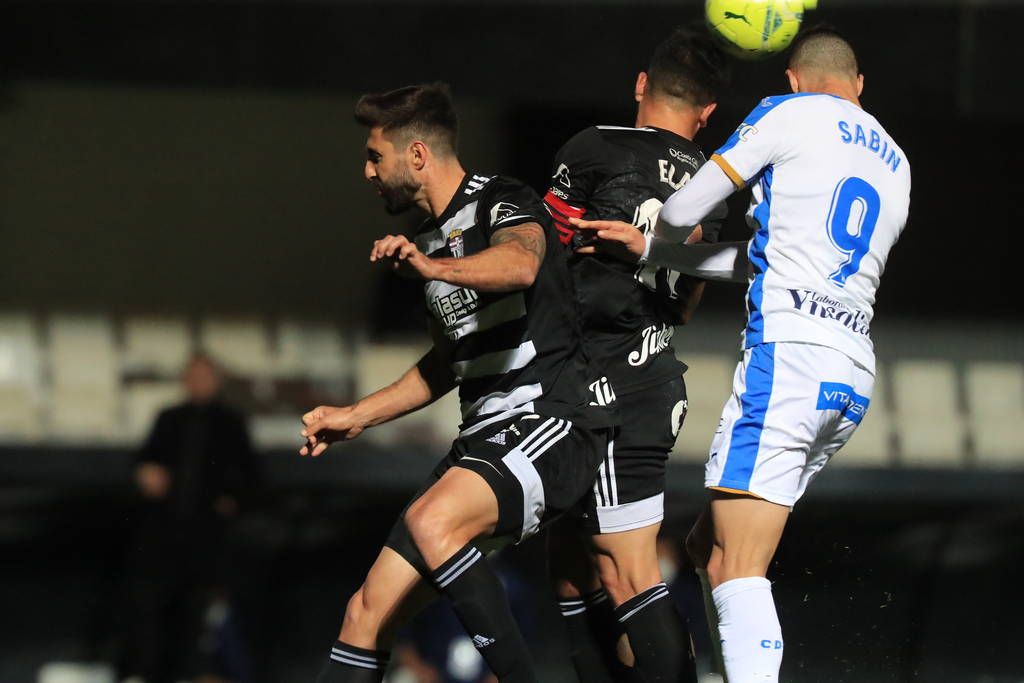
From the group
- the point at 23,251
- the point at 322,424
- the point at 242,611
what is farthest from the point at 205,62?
the point at 322,424

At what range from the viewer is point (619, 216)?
4.02m

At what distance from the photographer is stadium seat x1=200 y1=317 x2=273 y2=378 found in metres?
8.60

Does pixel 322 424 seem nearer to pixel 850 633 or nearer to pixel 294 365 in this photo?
pixel 850 633

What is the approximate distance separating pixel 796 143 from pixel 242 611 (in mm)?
5136

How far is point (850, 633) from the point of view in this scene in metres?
4.76

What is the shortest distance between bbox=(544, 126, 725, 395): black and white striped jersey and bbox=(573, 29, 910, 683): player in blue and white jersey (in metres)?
0.49

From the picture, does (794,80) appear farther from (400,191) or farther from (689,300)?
(400,191)

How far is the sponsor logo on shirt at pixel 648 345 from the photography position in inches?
161

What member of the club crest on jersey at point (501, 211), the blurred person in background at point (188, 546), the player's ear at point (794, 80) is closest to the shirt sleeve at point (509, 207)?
the club crest on jersey at point (501, 211)

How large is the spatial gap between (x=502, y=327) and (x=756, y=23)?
1.28m

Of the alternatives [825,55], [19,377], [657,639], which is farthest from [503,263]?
[19,377]

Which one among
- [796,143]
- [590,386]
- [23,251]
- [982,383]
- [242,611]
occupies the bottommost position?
[242,611]

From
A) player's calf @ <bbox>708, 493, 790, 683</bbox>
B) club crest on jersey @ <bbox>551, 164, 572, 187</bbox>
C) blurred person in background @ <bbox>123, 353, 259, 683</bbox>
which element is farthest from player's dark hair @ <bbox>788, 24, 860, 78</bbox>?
blurred person in background @ <bbox>123, 353, 259, 683</bbox>

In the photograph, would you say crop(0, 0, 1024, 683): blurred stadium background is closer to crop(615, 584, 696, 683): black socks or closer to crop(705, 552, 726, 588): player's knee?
crop(615, 584, 696, 683): black socks
